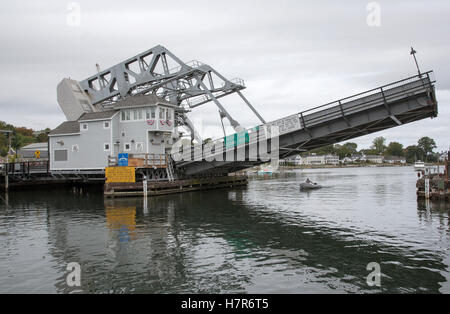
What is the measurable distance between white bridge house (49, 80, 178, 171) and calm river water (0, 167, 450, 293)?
14.1 metres

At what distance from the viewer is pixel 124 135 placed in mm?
38312

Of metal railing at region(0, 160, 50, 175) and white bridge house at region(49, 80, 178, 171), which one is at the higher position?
white bridge house at region(49, 80, 178, 171)

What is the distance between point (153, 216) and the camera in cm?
2238

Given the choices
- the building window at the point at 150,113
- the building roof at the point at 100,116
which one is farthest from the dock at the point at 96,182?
the building window at the point at 150,113

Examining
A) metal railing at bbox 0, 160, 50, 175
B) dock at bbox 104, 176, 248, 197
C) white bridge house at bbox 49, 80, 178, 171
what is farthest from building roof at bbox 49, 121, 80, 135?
dock at bbox 104, 176, 248, 197

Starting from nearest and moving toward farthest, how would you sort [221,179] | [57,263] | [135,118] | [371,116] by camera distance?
[57,263], [371,116], [135,118], [221,179]

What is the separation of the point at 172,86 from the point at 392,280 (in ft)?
118

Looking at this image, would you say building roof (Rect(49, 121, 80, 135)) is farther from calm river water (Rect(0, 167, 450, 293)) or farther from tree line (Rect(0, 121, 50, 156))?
tree line (Rect(0, 121, 50, 156))

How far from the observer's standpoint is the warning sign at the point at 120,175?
112 ft

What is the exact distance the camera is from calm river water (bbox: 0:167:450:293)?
10.1 meters

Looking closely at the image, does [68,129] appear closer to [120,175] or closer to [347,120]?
[120,175]
